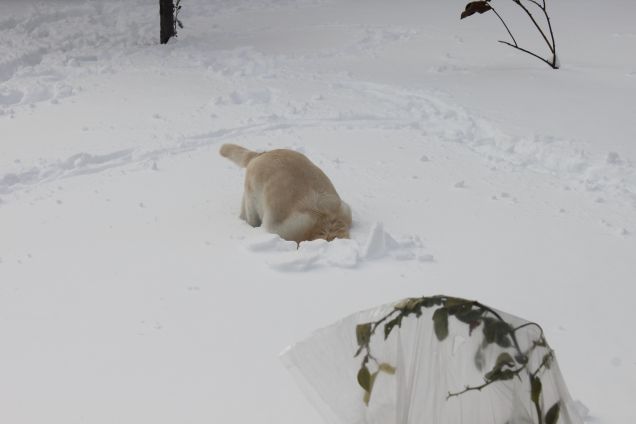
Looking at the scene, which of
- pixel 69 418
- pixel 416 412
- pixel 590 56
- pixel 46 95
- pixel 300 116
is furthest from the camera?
pixel 590 56

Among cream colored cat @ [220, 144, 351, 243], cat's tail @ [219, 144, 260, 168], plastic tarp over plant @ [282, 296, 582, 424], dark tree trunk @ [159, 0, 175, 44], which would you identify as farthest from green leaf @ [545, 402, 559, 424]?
dark tree trunk @ [159, 0, 175, 44]

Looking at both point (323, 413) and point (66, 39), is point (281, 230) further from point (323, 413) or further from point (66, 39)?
point (66, 39)

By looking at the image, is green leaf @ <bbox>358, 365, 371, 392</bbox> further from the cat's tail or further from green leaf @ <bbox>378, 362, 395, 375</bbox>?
the cat's tail

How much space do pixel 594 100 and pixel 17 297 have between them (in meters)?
4.79

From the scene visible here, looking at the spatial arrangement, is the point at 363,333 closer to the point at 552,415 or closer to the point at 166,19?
the point at 552,415

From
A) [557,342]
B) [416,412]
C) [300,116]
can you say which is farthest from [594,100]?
[416,412]

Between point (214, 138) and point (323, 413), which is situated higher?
point (323, 413)

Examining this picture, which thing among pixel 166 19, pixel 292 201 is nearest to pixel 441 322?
pixel 292 201

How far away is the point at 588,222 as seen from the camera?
12.9 ft

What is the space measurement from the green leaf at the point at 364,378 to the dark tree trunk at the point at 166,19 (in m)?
8.45

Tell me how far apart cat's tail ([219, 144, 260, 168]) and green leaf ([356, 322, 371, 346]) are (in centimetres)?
313

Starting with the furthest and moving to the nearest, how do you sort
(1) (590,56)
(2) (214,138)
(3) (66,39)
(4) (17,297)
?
(3) (66,39), (1) (590,56), (2) (214,138), (4) (17,297)

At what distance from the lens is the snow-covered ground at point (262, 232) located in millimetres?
2568

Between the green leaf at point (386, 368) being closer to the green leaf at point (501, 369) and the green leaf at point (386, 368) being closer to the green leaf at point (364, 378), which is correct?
the green leaf at point (364, 378)
